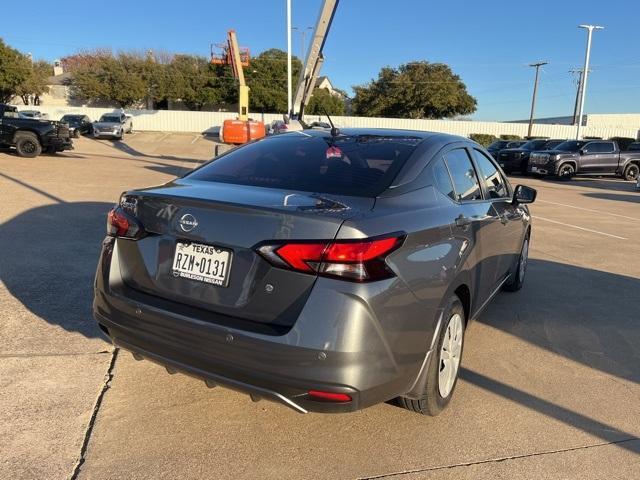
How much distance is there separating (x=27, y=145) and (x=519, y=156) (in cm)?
2047

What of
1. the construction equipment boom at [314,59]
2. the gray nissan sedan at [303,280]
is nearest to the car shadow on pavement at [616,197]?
the construction equipment boom at [314,59]

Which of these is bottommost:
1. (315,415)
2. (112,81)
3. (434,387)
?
(315,415)

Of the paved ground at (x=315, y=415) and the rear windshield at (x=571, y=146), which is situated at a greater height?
the rear windshield at (x=571, y=146)

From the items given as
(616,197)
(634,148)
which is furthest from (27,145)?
(634,148)

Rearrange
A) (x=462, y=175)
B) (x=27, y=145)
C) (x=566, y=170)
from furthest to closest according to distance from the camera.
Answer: (x=566, y=170) → (x=27, y=145) → (x=462, y=175)

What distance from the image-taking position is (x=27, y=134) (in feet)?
59.2

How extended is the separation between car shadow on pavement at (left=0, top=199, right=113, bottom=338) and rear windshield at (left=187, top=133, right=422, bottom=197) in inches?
67.6

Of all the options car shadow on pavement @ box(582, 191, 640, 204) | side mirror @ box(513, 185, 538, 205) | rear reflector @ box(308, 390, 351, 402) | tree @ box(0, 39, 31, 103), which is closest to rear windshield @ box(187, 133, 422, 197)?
rear reflector @ box(308, 390, 351, 402)

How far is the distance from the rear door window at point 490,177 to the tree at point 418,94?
5504cm

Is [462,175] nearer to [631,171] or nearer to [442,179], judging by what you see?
[442,179]

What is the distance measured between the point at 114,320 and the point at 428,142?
7.41ft

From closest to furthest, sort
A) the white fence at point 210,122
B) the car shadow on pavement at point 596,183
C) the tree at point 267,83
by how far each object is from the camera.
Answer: the car shadow on pavement at point 596,183 → the white fence at point 210,122 → the tree at point 267,83

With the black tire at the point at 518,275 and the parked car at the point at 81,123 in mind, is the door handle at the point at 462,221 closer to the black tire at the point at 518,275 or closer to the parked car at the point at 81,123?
the black tire at the point at 518,275

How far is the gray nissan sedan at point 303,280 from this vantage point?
2.41 m
